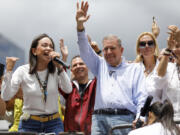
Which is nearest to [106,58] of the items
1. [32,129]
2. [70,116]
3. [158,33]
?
[70,116]

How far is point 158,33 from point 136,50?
3.94 ft

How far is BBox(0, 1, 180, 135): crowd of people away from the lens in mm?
3900

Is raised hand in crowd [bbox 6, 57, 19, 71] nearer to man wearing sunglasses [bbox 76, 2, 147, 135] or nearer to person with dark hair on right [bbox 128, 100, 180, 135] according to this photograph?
man wearing sunglasses [bbox 76, 2, 147, 135]

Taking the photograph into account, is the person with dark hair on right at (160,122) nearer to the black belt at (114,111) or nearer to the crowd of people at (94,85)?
the crowd of people at (94,85)

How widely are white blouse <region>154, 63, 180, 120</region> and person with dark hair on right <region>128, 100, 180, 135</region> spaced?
21 centimetres

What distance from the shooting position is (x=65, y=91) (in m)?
4.57

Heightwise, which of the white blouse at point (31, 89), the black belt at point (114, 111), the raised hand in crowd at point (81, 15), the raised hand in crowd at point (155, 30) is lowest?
the black belt at point (114, 111)

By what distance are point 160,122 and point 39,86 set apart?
5.26 ft

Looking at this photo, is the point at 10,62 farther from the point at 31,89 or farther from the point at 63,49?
the point at 63,49

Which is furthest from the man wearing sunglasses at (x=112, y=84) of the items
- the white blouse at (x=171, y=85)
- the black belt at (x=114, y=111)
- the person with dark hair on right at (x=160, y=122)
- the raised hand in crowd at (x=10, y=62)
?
the raised hand in crowd at (x=10, y=62)

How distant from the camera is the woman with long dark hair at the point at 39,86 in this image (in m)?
4.17

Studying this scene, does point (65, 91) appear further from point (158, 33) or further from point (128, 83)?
point (158, 33)

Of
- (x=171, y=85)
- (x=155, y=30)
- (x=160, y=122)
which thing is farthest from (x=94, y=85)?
(x=155, y=30)

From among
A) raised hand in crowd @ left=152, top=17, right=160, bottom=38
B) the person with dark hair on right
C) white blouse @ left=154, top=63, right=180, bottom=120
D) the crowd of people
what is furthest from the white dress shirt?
raised hand in crowd @ left=152, top=17, right=160, bottom=38
